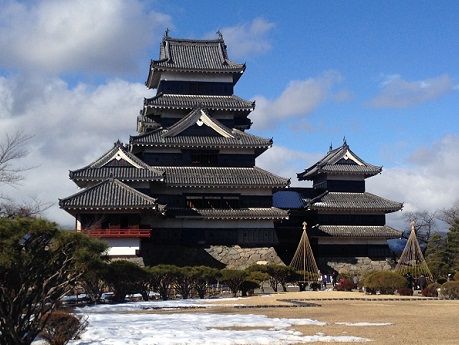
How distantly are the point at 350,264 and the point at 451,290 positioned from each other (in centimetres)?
1658

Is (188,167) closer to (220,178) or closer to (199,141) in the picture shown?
(199,141)

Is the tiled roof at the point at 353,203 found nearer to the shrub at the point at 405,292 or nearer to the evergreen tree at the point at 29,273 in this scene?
the shrub at the point at 405,292

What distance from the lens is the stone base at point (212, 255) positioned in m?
41.9

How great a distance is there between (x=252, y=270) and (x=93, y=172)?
44.1 ft

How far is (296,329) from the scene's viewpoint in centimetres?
1762

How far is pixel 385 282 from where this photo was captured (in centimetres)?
3522

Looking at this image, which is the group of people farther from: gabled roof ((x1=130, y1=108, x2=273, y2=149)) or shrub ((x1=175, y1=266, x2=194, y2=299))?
shrub ((x1=175, y1=266, x2=194, y2=299))

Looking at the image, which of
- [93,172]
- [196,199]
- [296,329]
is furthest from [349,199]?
[296,329]

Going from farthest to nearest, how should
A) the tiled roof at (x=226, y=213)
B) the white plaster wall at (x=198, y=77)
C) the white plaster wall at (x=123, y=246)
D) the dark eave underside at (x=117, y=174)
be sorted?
the white plaster wall at (x=198, y=77)
the tiled roof at (x=226, y=213)
the dark eave underside at (x=117, y=174)
the white plaster wall at (x=123, y=246)

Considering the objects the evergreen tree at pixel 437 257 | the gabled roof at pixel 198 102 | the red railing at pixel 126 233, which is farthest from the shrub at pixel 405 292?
the gabled roof at pixel 198 102

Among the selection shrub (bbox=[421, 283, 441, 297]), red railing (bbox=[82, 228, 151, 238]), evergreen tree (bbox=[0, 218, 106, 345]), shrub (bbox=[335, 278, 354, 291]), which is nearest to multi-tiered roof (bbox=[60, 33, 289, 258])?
red railing (bbox=[82, 228, 151, 238])

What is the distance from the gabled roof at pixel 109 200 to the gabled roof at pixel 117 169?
1940 millimetres

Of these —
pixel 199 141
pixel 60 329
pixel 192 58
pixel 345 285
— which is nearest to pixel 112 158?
pixel 199 141

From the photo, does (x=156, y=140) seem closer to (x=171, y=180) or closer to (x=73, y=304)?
(x=171, y=180)
